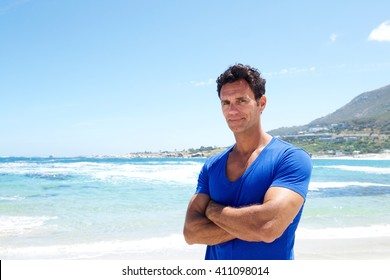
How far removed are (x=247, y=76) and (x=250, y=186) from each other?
618mm

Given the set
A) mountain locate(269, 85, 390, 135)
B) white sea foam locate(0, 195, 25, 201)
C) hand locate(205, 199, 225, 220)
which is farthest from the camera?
mountain locate(269, 85, 390, 135)

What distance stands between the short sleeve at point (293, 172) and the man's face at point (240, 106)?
280mm

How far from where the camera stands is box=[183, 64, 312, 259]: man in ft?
6.77

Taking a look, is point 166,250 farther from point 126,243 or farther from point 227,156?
point 227,156

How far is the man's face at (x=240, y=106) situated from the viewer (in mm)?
2225

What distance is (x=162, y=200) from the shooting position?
1521 cm

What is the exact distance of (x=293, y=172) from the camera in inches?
82.9

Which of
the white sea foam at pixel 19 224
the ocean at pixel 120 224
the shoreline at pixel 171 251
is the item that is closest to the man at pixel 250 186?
the shoreline at pixel 171 251

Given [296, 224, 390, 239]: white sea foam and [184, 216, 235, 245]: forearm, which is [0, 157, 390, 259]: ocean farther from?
[184, 216, 235, 245]: forearm

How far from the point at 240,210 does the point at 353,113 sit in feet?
690

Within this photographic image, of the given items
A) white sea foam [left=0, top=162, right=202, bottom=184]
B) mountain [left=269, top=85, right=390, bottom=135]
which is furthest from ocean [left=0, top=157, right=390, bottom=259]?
mountain [left=269, top=85, right=390, bottom=135]

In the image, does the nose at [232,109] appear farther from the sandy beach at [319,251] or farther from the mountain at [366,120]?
the mountain at [366,120]

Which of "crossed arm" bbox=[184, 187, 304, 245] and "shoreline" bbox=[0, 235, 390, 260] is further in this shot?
"shoreline" bbox=[0, 235, 390, 260]

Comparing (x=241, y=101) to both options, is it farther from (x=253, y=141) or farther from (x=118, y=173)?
(x=118, y=173)
